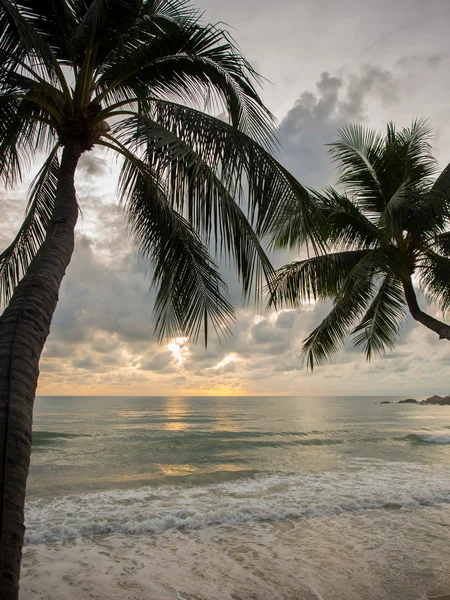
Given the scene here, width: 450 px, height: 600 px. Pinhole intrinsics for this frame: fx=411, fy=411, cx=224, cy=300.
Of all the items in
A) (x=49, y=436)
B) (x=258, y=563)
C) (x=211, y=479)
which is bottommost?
(x=49, y=436)

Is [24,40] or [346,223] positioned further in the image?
[346,223]

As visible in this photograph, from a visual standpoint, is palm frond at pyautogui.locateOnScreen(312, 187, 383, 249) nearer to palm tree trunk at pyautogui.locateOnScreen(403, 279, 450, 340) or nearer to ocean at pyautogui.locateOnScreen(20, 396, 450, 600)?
palm tree trunk at pyautogui.locateOnScreen(403, 279, 450, 340)

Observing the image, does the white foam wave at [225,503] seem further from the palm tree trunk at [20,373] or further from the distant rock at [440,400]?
the distant rock at [440,400]

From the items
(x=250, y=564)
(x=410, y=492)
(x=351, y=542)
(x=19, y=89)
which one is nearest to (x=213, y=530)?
(x=250, y=564)

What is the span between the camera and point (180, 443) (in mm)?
22391

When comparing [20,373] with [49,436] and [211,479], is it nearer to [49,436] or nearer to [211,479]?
[211,479]

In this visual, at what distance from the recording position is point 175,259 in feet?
17.9

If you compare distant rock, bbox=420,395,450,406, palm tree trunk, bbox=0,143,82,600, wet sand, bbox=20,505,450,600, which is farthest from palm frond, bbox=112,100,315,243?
distant rock, bbox=420,395,450,406

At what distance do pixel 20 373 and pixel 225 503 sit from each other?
8.29m

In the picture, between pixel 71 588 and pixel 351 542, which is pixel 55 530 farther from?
pixel 351 542

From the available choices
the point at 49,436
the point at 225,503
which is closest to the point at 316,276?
the point at 225,503

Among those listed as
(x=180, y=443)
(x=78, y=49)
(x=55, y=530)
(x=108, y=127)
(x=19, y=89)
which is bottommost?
(x=180, y=443)

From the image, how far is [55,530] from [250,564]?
3847 mm

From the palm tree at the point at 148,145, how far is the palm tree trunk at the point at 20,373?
0.06 ft
